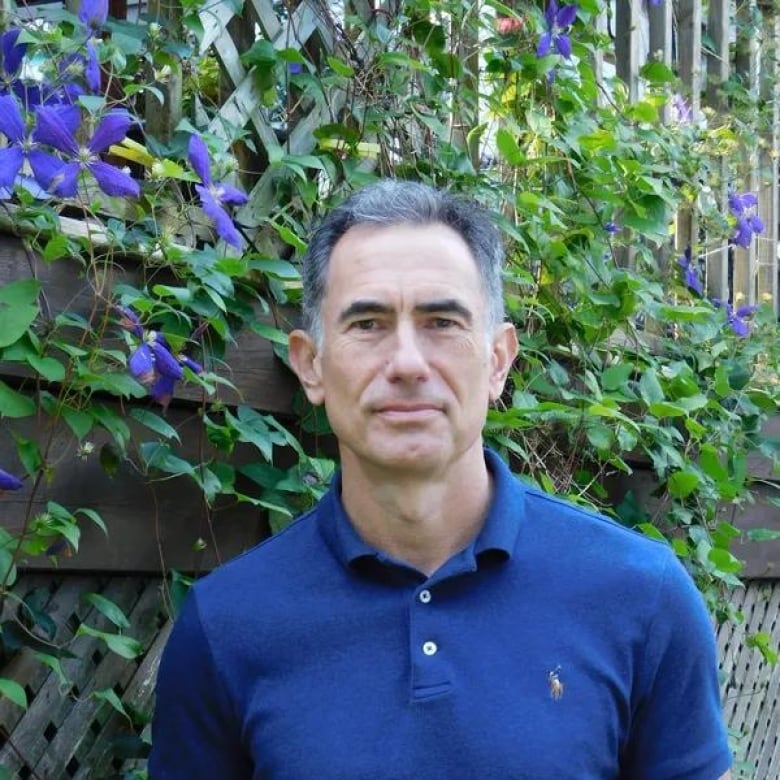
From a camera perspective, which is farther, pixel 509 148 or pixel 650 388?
pixel 650 388

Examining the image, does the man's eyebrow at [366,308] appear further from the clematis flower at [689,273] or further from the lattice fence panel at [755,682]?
the lattice fence panel at [755,682]

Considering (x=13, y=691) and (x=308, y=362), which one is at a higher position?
(x=308, y=362)

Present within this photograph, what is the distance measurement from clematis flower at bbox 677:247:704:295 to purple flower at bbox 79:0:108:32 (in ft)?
7.41

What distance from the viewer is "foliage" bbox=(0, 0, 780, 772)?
2.30m

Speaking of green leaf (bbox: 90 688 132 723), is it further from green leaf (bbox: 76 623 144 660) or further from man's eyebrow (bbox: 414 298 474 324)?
man's eyebrow (bbox: 414 298 474 324)

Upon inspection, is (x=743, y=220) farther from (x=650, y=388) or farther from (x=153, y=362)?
(x=153, y=362)

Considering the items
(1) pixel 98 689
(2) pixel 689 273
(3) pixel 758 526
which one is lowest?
(3) pixel 758 526

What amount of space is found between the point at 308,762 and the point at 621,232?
2362mm

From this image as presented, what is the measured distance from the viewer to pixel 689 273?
418cm

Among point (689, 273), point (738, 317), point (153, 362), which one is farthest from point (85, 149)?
point (738, 317)

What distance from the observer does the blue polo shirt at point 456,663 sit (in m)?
1.84

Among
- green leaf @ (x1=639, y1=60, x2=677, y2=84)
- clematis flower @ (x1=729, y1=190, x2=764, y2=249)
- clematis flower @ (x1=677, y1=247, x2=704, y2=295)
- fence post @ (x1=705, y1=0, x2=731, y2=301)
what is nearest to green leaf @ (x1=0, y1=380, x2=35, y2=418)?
green leaf @ (x1=639, y1=60, x2=677, y2=84)

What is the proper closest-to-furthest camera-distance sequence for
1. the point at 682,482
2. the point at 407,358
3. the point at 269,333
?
the point at 407,358 < the point at 269,333 < the point at 682,482

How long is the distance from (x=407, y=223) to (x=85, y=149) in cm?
49
